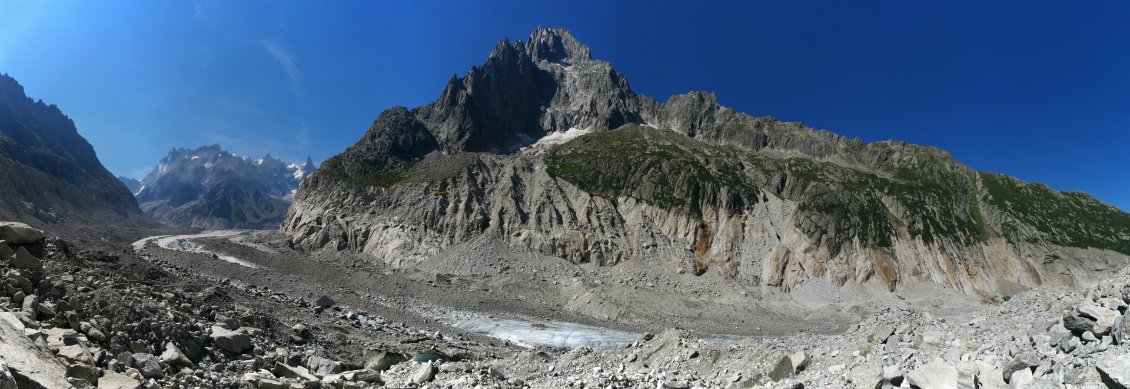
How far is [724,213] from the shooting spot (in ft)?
336

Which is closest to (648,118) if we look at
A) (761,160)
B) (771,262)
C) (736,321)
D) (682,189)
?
(761,160)

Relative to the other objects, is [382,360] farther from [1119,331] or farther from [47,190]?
[47,190]

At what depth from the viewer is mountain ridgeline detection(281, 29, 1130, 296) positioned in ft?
306

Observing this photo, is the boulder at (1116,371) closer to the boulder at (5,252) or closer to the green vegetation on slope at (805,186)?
the boulder at (5,252)

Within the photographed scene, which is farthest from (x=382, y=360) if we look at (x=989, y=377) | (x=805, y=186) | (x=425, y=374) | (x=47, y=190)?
(x=47, y=190)

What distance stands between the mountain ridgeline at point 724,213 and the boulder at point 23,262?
7164 cm

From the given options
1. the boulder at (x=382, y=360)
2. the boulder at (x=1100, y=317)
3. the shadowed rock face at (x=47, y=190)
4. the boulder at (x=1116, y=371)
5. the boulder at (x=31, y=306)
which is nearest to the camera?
the boulder at (x=1116, y=371)

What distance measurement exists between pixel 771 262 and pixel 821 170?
137ft

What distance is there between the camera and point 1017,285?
310 feet

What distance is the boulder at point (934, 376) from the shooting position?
1130cm

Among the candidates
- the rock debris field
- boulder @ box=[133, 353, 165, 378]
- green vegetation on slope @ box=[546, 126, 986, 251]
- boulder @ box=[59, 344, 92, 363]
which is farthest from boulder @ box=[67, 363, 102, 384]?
green vegetation on slope @ box=[546, 126, 986, 251]

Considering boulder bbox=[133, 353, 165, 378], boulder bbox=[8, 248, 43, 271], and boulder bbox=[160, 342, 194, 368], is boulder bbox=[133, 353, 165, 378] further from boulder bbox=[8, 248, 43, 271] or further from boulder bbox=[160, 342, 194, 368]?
boulder bbox=[8, 248, 43, 271]

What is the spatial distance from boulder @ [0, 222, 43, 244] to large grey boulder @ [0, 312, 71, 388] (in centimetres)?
1099

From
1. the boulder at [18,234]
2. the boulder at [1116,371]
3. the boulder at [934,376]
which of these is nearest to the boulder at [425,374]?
the boulder at [18,234]
